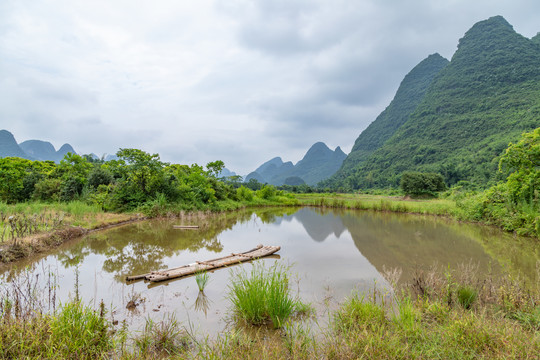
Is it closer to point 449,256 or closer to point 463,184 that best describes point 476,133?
point 463,184

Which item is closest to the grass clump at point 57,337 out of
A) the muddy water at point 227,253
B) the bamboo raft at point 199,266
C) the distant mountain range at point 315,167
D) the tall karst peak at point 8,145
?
the muddy water at point 227,253

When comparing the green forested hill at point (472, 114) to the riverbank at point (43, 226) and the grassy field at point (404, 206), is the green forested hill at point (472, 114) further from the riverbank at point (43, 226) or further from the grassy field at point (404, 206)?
the riverbank at point (43, 226)

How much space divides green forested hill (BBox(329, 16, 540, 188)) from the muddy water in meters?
29.6

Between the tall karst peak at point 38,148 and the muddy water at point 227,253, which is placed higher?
the tall karst peak at point 38,148

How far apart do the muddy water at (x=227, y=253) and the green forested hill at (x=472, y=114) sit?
1166 inches

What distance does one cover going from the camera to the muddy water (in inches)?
192

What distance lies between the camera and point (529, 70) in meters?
58.3

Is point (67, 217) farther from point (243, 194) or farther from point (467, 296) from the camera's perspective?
point (243, 194)

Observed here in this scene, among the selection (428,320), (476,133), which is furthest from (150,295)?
(476,133)

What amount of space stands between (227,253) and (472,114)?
68279mm

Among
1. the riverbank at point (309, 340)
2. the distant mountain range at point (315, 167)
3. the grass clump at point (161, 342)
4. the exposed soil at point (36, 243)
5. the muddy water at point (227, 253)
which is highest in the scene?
the distant mountain range at point (315, 167)

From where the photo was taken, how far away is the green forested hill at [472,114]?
141 feet

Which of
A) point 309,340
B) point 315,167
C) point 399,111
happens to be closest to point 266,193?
point 309,340

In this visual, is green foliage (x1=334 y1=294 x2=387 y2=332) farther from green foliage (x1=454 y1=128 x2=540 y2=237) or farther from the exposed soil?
green foliage (x1=454 y1=128 x2=540 y2=237)
